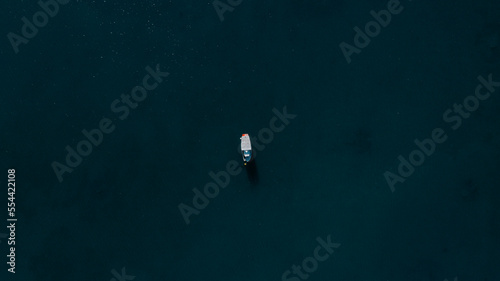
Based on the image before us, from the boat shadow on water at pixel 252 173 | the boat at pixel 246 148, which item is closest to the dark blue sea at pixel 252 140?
the boat shadow on water at pixel 252 173

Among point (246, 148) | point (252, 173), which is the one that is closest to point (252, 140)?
point (246, 148)

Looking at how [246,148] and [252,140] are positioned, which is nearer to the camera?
[246,148]

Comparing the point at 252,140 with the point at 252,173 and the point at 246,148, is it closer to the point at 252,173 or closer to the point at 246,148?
the point at 246,148

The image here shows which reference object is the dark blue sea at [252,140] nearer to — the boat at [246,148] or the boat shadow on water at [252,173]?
the boat shadow on water at [252,173]

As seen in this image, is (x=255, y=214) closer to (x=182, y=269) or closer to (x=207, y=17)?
(x=182, y=269)

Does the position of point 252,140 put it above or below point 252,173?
above
